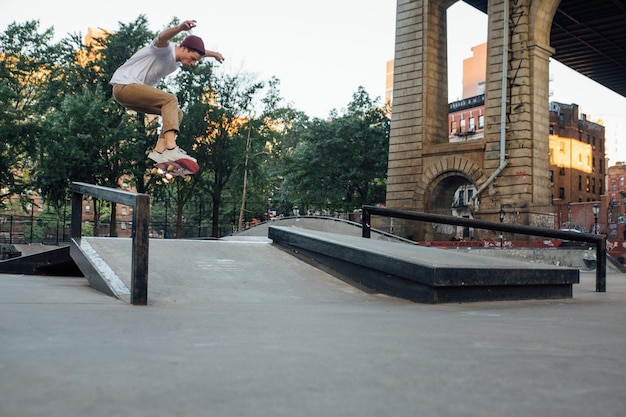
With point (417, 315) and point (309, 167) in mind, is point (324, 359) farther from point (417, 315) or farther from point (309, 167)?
point (309, 167)

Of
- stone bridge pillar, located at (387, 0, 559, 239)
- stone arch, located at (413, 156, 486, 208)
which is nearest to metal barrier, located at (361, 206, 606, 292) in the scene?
stone bridge pillar, located at (387, 0, 559, 239)

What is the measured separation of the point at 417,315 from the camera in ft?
14.6

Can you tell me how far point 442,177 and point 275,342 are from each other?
1111 inches

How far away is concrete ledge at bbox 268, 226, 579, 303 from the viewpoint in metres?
5.45

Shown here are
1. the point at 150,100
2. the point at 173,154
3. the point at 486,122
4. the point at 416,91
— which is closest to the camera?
the point at 150,100

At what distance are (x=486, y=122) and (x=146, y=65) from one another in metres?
24.0

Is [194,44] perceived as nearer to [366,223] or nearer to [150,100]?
[150,100]

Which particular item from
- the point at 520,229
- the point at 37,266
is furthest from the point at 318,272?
the point at 37,266

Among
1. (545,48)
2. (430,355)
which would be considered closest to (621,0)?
(545,48)

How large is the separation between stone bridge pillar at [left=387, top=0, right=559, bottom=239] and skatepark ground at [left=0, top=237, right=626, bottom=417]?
23.7 meters

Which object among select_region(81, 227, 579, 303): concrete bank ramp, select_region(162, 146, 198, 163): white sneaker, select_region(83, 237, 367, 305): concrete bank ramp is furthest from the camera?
select_region(162, 146, 198, 163): white sneaker

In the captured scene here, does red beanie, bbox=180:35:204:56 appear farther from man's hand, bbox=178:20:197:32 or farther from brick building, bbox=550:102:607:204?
brick building, bbox=550:102:607:204

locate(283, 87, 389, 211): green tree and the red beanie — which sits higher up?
locate(283, 87, 389, 211): green tree

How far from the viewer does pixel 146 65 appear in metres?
7.30
